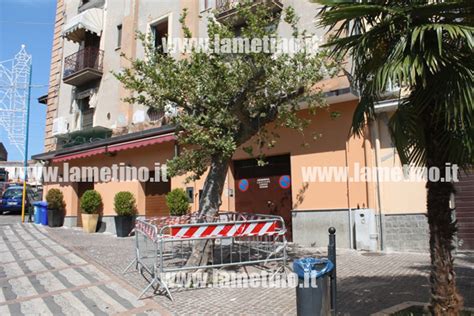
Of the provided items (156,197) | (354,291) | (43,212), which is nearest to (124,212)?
(156,197)

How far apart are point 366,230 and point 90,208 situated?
1186 centimetres

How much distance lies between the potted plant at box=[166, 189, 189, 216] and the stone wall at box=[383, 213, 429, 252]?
677cm

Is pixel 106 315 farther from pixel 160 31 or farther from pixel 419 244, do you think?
pixel 160 31

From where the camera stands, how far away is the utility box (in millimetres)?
11203

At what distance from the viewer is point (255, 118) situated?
30.0 feet

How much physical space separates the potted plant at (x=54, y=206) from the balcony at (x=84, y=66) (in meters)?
5.65

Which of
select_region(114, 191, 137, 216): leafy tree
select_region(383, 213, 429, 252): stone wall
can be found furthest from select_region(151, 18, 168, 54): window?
select_region(383, 213, 429, 252): stone wall

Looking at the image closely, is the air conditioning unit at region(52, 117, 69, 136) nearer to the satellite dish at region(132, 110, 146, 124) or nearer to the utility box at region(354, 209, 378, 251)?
the satellite dish at region(132, 110, 146, 124)

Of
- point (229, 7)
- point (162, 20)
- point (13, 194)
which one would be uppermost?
A: point (162, 20)

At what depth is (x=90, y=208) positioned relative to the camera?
18.0 m

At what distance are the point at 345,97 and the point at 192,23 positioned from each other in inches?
311

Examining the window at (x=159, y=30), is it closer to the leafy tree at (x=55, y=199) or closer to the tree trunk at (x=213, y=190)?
the leafy tree at (x=55, y=199)

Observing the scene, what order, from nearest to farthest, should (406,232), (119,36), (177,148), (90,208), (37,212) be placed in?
(406,232) → (177,148) → (90,208) → (119,36) → (37,212)

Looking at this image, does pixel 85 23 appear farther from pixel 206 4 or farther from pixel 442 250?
pixel 442 250
